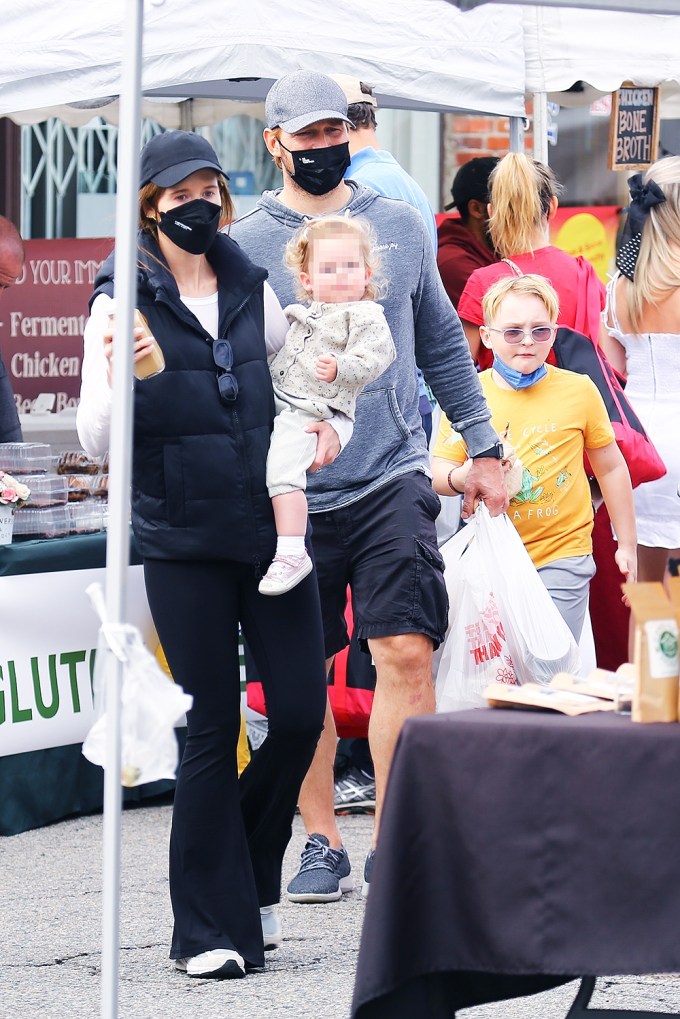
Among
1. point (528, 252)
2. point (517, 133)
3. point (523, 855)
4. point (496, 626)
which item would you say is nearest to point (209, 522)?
point (496, 626)

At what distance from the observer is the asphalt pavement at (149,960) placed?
11.6ft

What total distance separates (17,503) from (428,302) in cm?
170

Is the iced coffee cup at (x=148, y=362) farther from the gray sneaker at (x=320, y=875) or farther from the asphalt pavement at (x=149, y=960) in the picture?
the gray sneaker at (x=320, y=875)

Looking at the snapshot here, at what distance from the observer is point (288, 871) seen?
475cm

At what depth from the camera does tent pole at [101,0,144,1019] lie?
106 inches

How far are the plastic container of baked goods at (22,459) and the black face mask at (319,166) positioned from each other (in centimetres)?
179

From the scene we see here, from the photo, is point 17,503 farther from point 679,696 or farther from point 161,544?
point 679,696

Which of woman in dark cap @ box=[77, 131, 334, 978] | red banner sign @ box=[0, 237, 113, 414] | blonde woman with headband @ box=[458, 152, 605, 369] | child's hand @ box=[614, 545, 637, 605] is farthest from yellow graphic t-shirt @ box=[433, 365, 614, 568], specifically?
red banner sign @ box=[0, 237, 113, 414]

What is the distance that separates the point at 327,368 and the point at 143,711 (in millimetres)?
1242

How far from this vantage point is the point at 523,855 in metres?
2.57

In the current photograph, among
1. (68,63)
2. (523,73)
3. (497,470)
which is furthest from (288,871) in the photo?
(523,73)

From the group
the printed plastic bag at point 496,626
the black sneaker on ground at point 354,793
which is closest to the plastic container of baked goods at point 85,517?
the black sneaker on ground at point 354,793

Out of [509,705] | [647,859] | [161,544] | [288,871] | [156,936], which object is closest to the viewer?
[647,859]

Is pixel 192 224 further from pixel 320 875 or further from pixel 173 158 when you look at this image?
pixel 320 875
